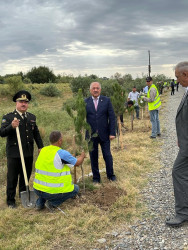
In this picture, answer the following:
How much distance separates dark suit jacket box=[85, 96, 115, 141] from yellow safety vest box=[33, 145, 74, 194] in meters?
1.25

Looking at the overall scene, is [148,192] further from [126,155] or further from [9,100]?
[9,100]

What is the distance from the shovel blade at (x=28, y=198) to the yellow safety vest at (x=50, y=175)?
54 centimetres

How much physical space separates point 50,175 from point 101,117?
1649 mm

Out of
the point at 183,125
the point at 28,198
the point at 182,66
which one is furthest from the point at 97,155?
the point at 182,66

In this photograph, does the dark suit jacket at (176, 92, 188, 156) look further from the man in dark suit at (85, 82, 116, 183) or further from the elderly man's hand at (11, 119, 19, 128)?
the elderly man's hand at (11, 119, 19, 128)

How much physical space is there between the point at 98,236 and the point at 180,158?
161 cm

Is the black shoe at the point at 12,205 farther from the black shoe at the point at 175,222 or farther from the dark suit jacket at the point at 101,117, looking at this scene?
the black shoe at the point at 175,222

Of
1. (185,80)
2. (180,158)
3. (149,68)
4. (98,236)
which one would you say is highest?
(149,68)

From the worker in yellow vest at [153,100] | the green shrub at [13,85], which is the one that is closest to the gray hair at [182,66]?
the worker in yellow vest at [153,100]

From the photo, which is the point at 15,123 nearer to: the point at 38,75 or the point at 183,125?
the point at 183,125

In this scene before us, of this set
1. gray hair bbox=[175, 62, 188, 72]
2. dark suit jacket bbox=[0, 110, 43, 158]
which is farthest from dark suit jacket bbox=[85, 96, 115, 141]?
gray hair bbox=[175, 62, 188, 72]

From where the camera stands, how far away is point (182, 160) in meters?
3.49

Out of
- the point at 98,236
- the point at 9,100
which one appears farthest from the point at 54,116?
the point at 9,100

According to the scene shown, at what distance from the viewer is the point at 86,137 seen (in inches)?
204
